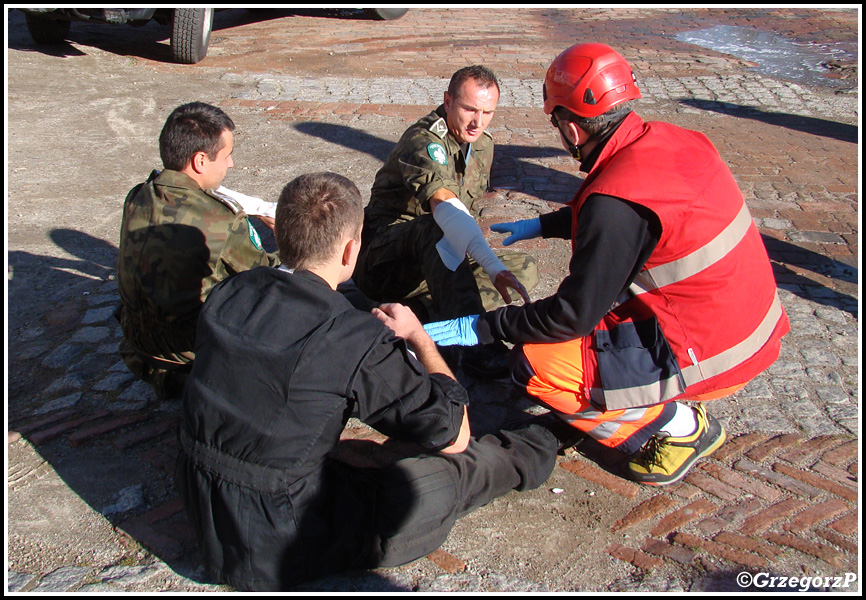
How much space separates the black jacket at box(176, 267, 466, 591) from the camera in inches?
77.2

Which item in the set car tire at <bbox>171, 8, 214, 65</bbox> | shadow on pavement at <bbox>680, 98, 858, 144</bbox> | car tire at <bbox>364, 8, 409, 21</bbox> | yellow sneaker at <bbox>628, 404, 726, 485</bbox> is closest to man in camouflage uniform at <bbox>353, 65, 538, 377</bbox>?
yellow sneaker at <bbox>628, 404, 726, 485</bbox>

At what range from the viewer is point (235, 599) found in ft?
7.00

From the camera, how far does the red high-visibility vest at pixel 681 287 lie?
2350 mm

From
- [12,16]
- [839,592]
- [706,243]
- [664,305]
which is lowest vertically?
[12,16]

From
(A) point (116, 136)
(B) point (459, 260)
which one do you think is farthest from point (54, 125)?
(B) point (459, 260)

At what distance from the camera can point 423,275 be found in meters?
3.52

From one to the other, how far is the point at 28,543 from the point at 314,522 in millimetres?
1076

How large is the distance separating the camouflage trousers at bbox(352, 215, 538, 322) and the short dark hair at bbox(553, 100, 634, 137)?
87cm

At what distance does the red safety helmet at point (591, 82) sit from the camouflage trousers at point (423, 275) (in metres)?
0.93

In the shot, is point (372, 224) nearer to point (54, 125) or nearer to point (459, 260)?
point (459, 260)

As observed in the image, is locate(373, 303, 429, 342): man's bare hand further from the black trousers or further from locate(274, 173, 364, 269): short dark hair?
the black trousers

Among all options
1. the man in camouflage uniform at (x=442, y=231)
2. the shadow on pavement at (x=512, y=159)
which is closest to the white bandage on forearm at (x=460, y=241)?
the man in camouflage uniform at (x=442, y=231)

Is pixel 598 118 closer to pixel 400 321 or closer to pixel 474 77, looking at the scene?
pixel 400 321

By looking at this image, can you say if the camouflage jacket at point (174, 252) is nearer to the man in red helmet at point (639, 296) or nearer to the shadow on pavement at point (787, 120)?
the man in red helmet at point (639, 296)
